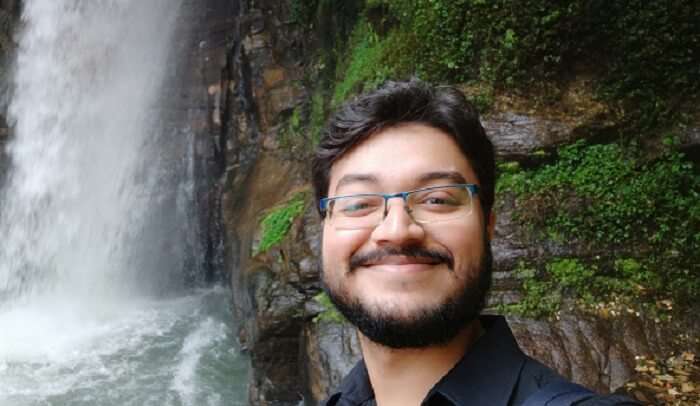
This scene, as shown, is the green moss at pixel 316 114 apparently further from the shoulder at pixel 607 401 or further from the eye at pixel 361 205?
the shoulder at pixel 607 401

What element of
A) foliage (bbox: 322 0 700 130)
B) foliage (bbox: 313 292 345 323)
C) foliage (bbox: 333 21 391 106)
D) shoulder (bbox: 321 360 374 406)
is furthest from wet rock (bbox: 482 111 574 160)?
shoulder (bbox: 321 360 374 406)

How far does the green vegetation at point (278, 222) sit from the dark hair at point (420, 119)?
497 centimetres

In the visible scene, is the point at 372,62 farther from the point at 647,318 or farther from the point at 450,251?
the point at 450,251

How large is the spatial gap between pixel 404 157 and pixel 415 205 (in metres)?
0.16

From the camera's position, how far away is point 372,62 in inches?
260

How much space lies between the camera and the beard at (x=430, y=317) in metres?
1.33

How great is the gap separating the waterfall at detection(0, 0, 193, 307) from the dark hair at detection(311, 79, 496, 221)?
9.34m

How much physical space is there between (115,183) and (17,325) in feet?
12.0

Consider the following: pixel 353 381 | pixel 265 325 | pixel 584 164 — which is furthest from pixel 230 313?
pixel 353 381

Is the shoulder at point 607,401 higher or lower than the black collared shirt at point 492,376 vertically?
higher

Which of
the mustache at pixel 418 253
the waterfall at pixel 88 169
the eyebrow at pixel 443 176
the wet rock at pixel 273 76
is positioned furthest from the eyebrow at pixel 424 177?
the waterfall at pixel 88 169

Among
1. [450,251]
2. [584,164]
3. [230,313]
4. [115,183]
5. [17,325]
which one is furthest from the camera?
[115,183]

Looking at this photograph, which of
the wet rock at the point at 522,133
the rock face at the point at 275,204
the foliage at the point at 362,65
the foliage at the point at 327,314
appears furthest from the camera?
the foliage at the point at 362,65

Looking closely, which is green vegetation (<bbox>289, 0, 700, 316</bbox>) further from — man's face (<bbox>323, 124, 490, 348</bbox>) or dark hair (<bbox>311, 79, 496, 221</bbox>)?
man's face (<bbox>323, 124, 490, 348</bbox>)
